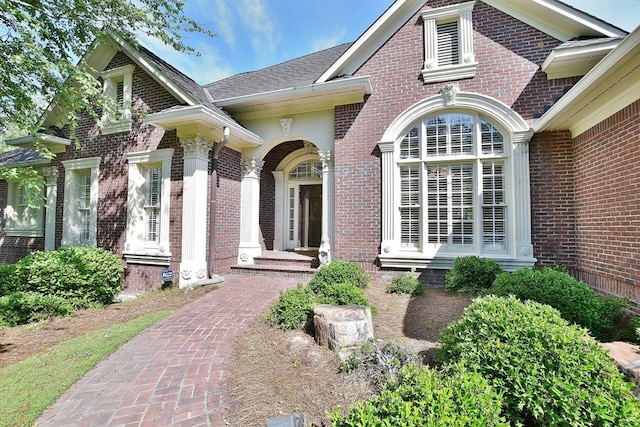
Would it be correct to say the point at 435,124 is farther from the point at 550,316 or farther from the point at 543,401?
the point at 543,401

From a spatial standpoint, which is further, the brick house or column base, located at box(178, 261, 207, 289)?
column base, located at box(178, 261, 207, 289)

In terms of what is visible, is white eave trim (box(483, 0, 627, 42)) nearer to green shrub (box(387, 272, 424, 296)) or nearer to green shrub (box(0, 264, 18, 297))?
green shrub (box(387, 272, 424, 296))

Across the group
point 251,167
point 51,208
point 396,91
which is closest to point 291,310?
point 251,167

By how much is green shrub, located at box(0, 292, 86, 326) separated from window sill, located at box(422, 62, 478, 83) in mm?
9171

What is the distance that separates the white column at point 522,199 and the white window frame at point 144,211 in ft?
25.3

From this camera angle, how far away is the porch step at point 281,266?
7.20m

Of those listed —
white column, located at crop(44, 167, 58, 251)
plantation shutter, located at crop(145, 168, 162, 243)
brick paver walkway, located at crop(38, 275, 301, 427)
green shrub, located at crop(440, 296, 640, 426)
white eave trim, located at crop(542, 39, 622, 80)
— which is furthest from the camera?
white column, located at crop(44, 167, 58, 251)

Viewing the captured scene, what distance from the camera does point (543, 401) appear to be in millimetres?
2012

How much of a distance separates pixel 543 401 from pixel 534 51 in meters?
6.72

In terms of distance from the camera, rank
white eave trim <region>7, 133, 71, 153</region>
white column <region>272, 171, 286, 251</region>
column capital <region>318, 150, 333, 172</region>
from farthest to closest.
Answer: white column <region>272, 171, 286, 251</region>
white eave trim <region>7, 133, 71, 153</region>
column capital <region>318, 150, 333, 172</region>

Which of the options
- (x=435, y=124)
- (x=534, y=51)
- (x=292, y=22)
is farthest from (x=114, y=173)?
(x=534, y=51)

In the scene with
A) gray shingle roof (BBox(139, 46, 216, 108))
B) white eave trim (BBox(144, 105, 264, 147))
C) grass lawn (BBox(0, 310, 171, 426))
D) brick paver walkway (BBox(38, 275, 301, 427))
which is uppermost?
gray shingle roof (BBox(139, 46, 216, 108))

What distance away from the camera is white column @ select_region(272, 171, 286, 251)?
9391 millimetres

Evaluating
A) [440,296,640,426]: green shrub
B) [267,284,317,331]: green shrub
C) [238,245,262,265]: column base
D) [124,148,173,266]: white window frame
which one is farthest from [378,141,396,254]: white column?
[124,148,173,266]: white window frame
